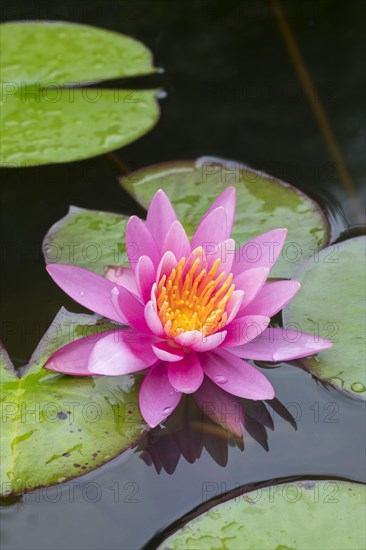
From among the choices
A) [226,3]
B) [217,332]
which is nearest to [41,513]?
[217,332]

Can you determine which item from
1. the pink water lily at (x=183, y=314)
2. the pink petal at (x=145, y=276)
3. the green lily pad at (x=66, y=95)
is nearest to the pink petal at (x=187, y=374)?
the pink water lily at (x=183, y=314)

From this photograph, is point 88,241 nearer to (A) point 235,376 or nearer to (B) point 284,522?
(A) point 235,376

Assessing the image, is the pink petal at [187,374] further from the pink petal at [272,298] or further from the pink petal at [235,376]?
the pink petal at [272,298]

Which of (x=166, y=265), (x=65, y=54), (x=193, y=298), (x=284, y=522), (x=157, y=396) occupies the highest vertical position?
(x=65, y=54)

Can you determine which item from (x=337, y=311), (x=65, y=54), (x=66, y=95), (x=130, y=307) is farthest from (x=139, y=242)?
(x=65, y=54)

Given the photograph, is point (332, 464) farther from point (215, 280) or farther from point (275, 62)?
point (275, 62)
